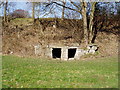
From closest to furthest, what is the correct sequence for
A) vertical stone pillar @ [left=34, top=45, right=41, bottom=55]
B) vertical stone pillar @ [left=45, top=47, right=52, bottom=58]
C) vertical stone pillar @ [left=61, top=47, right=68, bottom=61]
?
vertical stone pillar @ [left=61, top=47, right=68, bottom=61]
vertical stone pillar @ [left=45, top=47, right=52, bottom=58]
vertical stone pillar @ [left=34, top=45, right=41, bottom=55]

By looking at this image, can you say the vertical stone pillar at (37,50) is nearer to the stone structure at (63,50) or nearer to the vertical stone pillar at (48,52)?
the stone structure at (63,50)

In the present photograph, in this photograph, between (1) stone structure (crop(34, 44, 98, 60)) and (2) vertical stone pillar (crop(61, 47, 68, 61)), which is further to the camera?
(2) vertical stone pillar (crop(61, 47, 68, 61))

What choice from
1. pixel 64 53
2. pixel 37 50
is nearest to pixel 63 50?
pixel 64 53

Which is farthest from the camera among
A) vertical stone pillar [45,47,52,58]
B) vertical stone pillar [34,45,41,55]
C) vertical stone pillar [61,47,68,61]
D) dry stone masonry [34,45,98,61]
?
vertical stone pillar [34,45,41,55]

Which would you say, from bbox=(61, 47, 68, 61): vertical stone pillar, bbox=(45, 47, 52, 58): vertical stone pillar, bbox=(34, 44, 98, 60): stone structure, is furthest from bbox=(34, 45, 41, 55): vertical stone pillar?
bbox=(61, 47, 68, 61): vertical stone pillar

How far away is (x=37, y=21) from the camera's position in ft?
89.6

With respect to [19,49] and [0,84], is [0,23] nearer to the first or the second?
[19,49]

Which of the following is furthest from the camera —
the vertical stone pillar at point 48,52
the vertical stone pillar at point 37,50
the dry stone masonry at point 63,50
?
the vertical stone pillar at point 37,50

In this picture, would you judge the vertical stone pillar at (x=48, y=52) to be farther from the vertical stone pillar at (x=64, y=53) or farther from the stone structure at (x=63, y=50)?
the vertical stone pillar at (x=64, y=53)

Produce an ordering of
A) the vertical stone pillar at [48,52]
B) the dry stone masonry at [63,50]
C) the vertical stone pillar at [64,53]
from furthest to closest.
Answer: the vertical stone pillar at [48,52] < the vertical stone pillar at [64,53] < the dry stone masonry at [63,50]

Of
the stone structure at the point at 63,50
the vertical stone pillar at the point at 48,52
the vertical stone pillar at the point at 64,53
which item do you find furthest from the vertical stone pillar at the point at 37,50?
the vertical stone pillar at the point at 64,53

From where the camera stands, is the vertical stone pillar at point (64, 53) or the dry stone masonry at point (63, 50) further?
the vertical stone pillar at point (64, 53)

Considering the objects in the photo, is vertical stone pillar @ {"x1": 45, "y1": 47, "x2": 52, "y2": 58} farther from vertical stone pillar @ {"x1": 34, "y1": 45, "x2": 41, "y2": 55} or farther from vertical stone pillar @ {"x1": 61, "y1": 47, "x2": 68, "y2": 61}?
vertical stone pillar @ {"x1": 61, "y1": 47, "x2": 68, "y2": 61}

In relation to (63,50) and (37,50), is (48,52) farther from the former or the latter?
(63,50)
